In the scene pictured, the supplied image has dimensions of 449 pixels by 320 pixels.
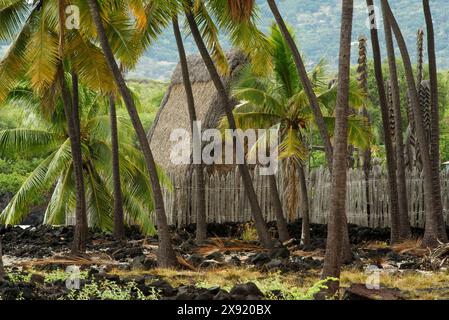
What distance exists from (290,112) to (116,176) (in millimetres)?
4096

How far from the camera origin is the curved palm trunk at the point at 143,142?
14258 millimetres

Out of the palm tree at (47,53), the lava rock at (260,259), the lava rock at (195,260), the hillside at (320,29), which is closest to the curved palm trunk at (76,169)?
the palm tree at (47,53)

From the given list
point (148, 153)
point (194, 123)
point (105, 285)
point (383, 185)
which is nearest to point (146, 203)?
point (194, 123)

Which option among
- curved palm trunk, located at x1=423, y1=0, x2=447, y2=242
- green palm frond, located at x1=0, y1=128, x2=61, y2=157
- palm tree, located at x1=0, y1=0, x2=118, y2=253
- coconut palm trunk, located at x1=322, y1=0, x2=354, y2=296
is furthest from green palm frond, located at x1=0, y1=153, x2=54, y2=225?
coconut palm trunk, located at x1=322, y1=0, x2=354, y2=296

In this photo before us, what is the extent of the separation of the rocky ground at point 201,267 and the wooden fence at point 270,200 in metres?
0.39

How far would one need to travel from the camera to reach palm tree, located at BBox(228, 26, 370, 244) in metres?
19.1

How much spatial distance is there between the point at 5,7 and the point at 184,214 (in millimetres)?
7845

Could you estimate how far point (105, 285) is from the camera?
1160 centimetres

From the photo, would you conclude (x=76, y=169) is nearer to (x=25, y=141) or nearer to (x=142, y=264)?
(x=142, y=264)

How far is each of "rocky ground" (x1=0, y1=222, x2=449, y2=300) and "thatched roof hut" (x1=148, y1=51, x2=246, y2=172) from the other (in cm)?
341

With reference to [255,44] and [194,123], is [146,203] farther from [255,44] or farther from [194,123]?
[255,44]

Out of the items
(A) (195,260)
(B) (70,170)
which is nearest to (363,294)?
(A) (195,260)

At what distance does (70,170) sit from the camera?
2205cm

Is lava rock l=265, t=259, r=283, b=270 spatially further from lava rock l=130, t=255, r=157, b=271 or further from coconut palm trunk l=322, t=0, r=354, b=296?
coconut palm trunk l=322, t=0, r=354, b=296
